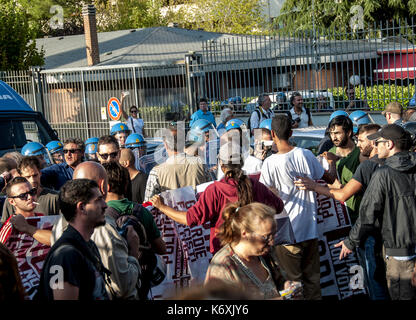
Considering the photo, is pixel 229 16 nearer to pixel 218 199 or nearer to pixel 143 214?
pixel 218 199

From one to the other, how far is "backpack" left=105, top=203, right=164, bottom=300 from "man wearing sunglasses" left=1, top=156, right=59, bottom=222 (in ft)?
4.72

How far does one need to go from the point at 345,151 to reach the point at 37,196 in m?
3.35

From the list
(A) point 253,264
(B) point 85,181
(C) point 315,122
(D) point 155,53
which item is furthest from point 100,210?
(D) point 155,53

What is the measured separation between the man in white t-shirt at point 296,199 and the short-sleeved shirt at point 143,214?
162 centimetres

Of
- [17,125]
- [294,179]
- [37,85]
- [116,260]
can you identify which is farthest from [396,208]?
[37,85]

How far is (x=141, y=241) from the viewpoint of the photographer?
4.33 m

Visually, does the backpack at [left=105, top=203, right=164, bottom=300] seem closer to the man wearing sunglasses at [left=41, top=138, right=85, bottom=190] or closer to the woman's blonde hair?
the woman's blonde hair

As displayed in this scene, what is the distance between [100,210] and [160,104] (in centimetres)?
1502

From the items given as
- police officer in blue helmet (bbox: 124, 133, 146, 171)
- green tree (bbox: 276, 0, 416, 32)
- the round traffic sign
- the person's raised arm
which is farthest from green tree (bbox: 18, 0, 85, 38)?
the person's raised arm

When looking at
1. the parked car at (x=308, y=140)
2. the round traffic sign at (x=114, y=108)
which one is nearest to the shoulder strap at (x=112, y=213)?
the parked car at (x=308, y=140)

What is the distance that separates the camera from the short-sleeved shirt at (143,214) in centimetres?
426

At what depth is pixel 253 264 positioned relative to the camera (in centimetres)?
361

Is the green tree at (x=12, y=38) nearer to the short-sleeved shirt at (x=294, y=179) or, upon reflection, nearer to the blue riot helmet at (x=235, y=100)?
the blue riot helmet at (x=235, y=100)
